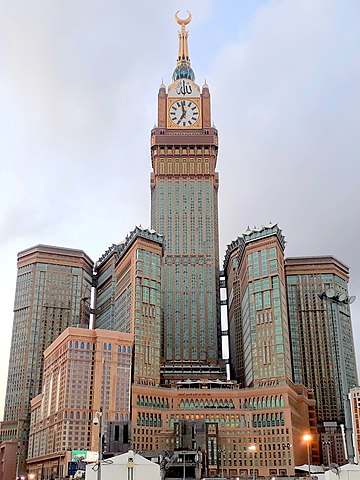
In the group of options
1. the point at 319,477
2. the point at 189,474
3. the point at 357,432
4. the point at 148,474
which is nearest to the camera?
the point at 148,474

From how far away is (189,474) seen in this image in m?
176

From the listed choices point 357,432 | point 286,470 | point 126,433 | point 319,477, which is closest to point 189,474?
point 126,433

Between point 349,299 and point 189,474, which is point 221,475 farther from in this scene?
point 349,299

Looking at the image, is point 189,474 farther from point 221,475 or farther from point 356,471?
point 356,471

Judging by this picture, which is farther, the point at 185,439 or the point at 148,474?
the point at 185,439

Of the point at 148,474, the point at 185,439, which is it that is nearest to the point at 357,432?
the point at 185,439

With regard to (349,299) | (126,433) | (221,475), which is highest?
(349,299)

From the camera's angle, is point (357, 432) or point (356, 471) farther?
point (357, 432)

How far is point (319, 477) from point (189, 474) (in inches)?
3168

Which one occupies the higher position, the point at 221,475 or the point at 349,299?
the point at 349,299

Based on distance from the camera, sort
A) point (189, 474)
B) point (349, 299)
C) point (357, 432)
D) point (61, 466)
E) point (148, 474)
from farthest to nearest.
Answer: point (61, 466) → point (189, 474) → point (357, 432) → point (349, 299) → point (148, 474)

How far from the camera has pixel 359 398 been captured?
159m

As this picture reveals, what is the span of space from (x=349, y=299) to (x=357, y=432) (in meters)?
58.3

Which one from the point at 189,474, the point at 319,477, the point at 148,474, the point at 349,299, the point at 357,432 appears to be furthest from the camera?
the point at 189,474
